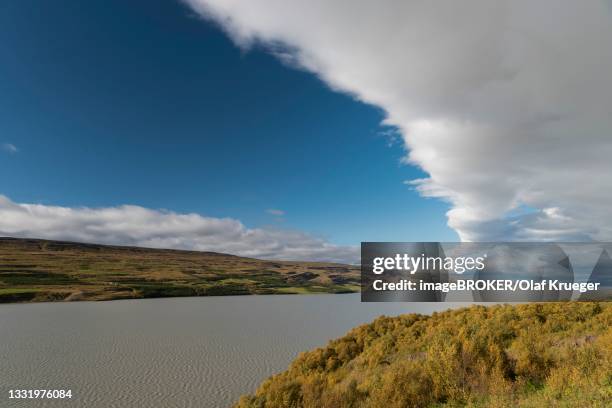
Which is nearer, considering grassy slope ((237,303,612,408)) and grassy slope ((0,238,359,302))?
grassy slope ((237,303,612,408))

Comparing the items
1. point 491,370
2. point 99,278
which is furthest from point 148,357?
point 99,278

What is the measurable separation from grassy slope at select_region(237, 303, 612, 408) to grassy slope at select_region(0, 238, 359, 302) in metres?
86.1

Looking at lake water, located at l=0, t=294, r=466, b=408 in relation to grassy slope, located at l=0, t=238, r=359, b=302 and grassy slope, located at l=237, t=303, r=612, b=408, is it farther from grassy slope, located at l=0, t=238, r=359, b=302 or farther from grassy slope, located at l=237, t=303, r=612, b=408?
grassy slope, located at l=0, t=238, r=359, b=302

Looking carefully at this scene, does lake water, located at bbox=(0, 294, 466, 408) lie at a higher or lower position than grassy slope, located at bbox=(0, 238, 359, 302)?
higher

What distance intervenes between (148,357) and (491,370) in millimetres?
24081

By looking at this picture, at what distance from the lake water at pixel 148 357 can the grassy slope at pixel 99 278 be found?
4844cm

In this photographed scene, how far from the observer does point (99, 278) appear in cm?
11600

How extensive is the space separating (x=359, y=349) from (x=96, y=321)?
1596 inches

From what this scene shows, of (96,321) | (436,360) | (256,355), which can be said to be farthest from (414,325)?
(96,321)

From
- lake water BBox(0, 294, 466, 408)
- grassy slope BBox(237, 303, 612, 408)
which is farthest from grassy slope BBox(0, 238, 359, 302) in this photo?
grassy slope BBox(237, 303, 612, 408)

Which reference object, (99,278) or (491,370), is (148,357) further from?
(99,278)

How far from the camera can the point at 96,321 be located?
Answer: 45156 millimetres

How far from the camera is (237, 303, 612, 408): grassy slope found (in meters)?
7.97

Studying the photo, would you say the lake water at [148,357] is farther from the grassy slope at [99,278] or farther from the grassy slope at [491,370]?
the grassy slope at [99,278]
